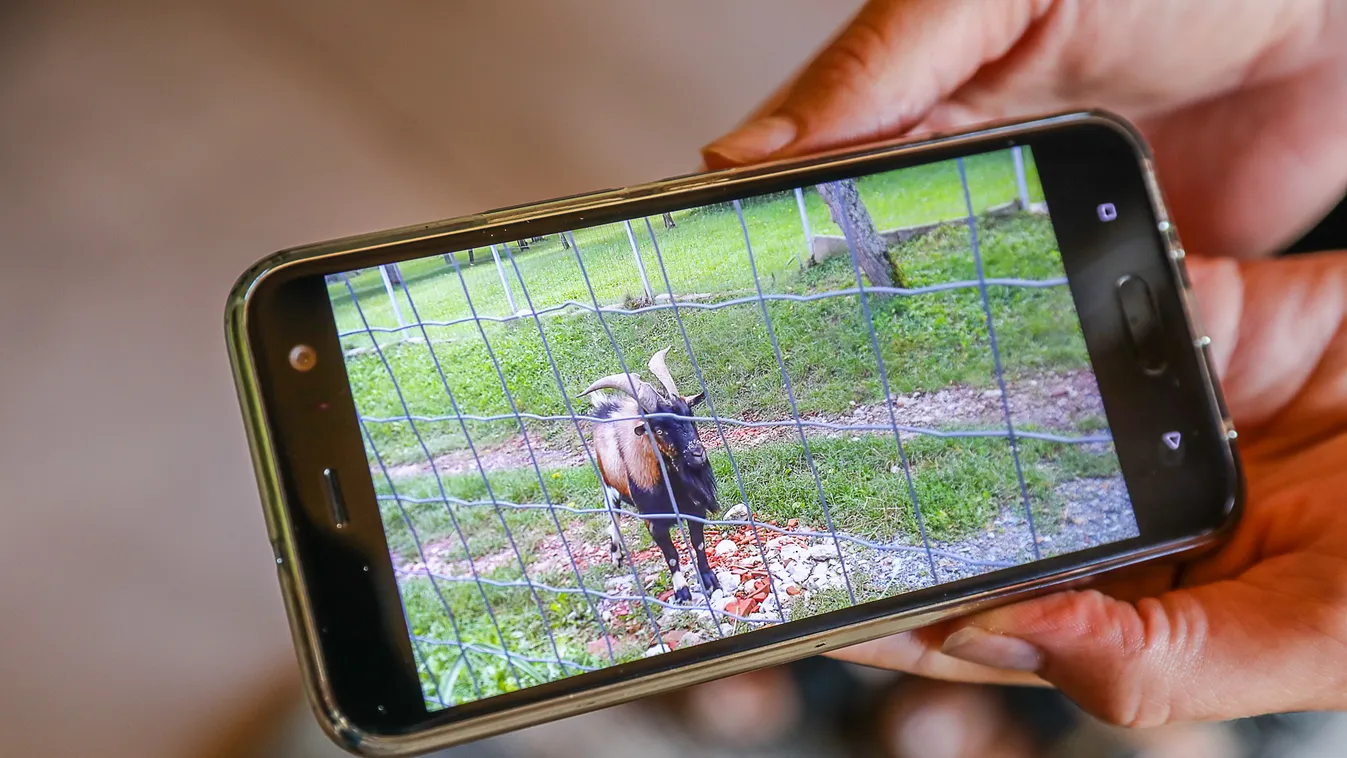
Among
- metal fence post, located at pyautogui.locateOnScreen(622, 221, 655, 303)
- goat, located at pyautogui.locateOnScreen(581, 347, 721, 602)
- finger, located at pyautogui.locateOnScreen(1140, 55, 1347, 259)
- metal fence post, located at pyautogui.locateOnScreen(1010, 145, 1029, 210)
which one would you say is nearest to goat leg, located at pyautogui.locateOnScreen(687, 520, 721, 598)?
goat, located at pyautogui.locateOnScreen(581, 347, 721, 602)

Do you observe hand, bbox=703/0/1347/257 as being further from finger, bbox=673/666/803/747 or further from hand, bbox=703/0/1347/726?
finger, bbox=673/666/803/747

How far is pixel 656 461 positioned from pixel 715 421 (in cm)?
3

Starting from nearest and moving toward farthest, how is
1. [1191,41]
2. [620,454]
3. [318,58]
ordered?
[620,454] < [1191,41] < [318,58]

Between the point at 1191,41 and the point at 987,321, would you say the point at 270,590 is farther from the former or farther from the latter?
the point at 1191,41

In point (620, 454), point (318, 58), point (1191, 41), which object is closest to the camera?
point (620, 454)

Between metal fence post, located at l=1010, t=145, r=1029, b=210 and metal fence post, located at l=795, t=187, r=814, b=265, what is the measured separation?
0.36 feet

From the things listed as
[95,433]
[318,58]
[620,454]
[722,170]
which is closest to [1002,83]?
[722,170]

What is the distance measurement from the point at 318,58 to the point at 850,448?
0.50 metres

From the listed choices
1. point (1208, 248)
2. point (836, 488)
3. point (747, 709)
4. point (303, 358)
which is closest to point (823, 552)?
point (836, 488)

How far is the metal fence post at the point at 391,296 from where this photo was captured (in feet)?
1.13

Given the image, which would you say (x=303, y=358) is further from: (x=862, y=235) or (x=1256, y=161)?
(x=1256, y=161)

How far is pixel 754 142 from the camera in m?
0.39

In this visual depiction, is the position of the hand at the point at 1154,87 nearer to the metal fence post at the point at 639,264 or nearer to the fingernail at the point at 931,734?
the metal fence post at the point at 639,264

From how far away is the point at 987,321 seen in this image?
375 millimetres
